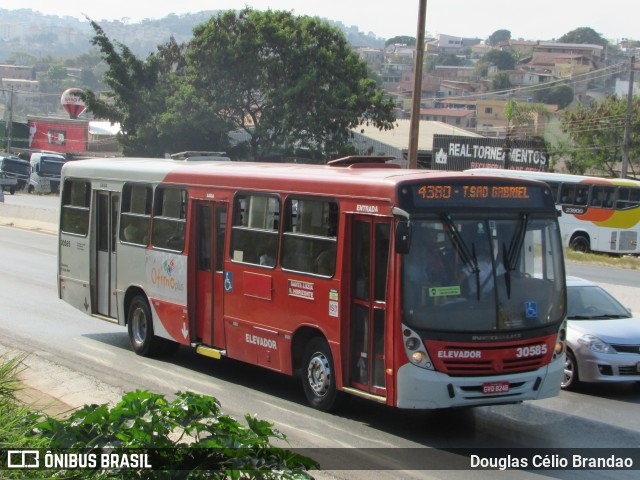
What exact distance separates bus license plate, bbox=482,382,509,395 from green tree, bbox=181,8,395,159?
4274cm

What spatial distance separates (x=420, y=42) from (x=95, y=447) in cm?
1380

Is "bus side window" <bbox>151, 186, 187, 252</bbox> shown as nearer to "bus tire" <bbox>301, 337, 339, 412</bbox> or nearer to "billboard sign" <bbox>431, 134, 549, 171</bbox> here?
"bus tire" <bbox>301, 337, 339, 412</bbox>

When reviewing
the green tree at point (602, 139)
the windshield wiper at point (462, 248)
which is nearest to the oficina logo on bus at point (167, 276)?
the windshield wiper at point (462, 248)

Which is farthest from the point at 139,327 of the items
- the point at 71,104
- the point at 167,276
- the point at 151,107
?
the point at 71,104

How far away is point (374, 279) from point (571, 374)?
392 cm

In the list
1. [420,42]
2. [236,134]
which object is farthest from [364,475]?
[236,134]

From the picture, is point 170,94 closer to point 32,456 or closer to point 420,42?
point 420,42

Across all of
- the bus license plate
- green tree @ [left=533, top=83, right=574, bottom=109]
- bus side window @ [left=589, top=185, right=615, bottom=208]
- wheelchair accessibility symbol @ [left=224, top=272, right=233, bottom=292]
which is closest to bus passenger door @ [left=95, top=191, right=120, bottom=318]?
wheelchair accessibility symbol @ [left=224, top=272, right=233, bottom=292]

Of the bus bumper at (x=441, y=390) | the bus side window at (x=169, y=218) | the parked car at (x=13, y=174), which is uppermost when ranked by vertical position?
the bus side window at (x=169, y=218)

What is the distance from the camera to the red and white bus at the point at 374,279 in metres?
9.60

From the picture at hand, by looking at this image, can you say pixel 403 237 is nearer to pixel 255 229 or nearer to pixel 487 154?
pixel 255 229

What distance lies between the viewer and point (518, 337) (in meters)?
9.83

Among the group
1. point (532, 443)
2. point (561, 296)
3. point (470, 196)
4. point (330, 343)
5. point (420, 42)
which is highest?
point (420, 42)

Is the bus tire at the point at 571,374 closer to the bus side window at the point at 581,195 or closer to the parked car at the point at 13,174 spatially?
the bus side window at the point at 581,195
